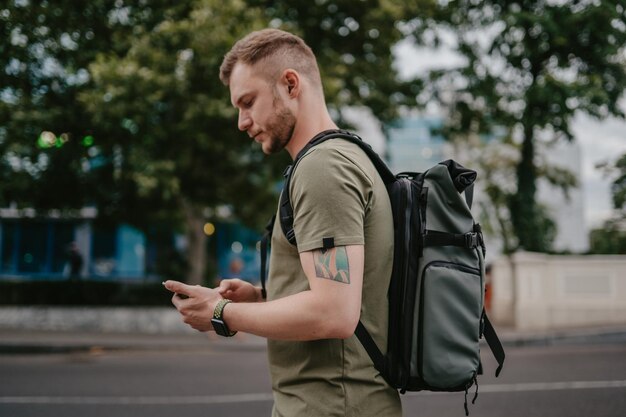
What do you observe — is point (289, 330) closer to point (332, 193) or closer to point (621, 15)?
point (332, 193)

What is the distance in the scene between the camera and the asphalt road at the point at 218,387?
6.23 metres

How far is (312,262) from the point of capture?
1376 millimetres

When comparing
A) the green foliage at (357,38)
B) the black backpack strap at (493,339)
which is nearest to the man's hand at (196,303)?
the black backpack strap at (493,339)

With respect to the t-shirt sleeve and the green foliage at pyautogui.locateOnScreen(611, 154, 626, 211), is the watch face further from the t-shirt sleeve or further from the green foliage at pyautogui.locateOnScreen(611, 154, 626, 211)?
the green foliage at pyautogui.locateOnScreen(611, 154, 626, 211)

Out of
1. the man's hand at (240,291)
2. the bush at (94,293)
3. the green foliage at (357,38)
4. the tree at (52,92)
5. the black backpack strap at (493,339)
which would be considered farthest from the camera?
the bush at (94,293)

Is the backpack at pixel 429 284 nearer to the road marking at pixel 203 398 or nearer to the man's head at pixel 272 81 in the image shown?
the man's head at pixel 272 81

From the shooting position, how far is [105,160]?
13.7 m

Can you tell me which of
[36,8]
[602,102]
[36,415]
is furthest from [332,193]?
[602,102]

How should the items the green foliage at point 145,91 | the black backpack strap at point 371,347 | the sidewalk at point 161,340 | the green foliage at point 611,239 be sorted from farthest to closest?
the green foliage at point 611,239, the sidewalk at point 161,340, the green foliage at point 145,91, the black backpack strap at point 371,347

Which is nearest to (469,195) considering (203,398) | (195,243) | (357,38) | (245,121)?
(245,121)

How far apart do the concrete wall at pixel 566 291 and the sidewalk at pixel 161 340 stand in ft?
3.46

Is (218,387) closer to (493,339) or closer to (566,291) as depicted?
(493,339)

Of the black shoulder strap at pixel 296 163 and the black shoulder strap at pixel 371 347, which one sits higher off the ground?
the black shoulder strap at pixel 296 163

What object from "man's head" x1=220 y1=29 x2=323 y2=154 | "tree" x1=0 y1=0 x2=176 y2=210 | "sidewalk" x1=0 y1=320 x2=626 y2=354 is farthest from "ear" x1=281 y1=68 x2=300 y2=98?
"tree" x1=0 y1=0 x2=176 y2=210
